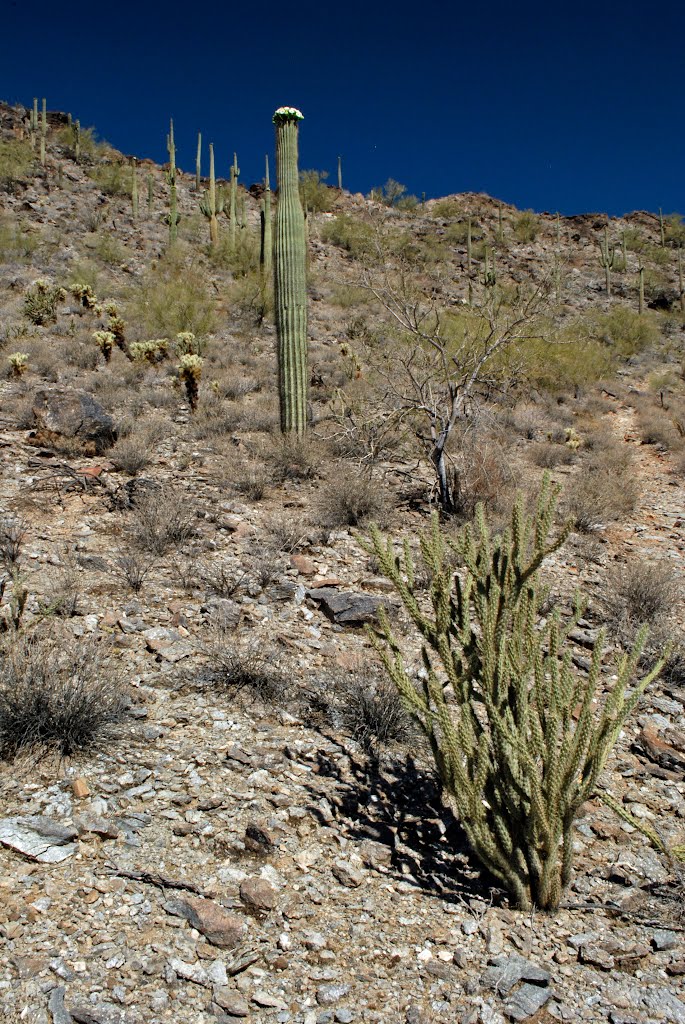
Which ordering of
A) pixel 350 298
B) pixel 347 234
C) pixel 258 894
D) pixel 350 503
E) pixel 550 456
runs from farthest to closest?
pixel 347 234 → pixel 350 298 → pixel 550 456 → pixel 350 503 → pixel 258 894

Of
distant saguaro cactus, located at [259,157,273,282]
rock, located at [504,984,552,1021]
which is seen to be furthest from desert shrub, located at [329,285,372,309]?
rock, located at [504,984,552,1021]

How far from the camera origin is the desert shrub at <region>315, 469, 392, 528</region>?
667cm

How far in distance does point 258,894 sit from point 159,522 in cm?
372

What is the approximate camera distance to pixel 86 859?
2816 millimetres

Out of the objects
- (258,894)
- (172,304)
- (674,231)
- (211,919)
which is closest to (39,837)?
(211,919)

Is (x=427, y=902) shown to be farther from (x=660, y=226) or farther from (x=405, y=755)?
(x=660, y=226)

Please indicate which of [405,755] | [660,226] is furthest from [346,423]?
[660,226]

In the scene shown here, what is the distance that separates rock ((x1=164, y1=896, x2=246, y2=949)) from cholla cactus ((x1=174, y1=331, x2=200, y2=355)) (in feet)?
36.4

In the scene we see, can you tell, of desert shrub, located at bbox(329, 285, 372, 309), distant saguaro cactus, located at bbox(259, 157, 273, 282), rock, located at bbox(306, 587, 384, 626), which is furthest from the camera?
distant saguaro cactus, located at bbox(259, 157, 273, 282)

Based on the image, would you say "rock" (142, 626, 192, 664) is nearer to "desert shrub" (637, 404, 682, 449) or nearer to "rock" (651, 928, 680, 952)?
"rock" (651, 928, 680, 952)

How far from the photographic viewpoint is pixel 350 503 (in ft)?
22.1

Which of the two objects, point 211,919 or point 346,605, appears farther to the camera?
point 346,605

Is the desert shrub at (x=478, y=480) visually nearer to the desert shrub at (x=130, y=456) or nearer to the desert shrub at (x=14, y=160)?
the desert shrub at (x=130, y=456)

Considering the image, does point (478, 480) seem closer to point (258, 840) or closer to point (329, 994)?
point (258, 840)
